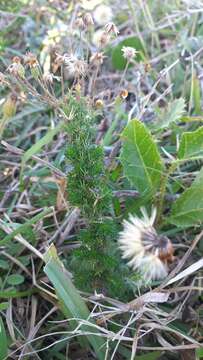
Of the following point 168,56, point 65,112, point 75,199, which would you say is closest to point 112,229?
point 75,199

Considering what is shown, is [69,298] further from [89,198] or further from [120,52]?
[120,52]

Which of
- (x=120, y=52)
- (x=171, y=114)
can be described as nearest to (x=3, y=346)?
(x=171, y=114)

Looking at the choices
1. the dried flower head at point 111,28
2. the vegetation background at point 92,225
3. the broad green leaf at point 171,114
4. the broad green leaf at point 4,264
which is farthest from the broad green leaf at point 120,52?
the broad green leaf at point 4,264

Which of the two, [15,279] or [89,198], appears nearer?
[89,198]

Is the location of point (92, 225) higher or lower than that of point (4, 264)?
higher

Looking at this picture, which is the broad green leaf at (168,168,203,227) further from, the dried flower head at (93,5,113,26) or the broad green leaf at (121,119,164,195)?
the dried flower head at (93,5,113,26)

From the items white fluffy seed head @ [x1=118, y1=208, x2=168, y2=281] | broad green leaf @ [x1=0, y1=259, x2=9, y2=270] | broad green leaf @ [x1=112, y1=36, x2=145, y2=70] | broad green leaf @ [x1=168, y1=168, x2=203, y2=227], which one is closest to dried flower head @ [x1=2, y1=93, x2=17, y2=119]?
broad green leaf @ [x1=0, y1=259, x2=9, y2=270]

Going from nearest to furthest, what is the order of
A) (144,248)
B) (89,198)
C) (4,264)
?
(144,248) < (89,198) < (4,264)

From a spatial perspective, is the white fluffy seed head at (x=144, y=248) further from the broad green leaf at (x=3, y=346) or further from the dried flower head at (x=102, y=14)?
the dried flower head at (x=102, y=14)
